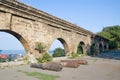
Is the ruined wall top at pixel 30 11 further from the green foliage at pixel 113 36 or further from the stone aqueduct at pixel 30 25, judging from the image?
the green foliage at pixel 113 36

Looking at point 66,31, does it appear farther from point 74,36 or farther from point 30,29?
point 30,29

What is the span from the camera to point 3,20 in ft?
31.7

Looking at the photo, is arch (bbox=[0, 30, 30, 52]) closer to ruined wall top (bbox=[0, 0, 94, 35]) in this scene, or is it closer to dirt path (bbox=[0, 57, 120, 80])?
ruined wall top (bbox=[0, 0, 94, 35])

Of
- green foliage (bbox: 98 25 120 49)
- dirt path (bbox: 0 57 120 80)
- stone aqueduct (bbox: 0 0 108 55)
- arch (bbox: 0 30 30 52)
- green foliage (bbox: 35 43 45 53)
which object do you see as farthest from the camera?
green foliage (bbox: 98 25 120 49)

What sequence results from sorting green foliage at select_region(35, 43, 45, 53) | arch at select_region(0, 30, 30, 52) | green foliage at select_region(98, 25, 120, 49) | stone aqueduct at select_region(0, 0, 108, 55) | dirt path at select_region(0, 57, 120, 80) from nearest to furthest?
1. dirt path at select_region(0, 57, 120, 80)
2. stone aqueduct at select_region(0, 0, 108, 55)
3. arch at select_region(0, 30, 30, 52)
4. green foliage at select_region(35, 43, 45, 53)
5. green foliage at select_region(98, 25, 120, 49)

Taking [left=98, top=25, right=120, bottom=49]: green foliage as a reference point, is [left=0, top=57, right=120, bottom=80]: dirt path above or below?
below

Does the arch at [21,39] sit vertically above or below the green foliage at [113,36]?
below

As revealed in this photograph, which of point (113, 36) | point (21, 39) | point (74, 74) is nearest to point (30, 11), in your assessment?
point (21, 39)

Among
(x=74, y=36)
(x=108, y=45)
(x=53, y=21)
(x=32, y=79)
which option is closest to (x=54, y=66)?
(x=32, y=79)

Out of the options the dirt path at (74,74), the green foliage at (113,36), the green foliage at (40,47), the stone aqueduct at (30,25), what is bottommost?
the dirt path at (74,74)

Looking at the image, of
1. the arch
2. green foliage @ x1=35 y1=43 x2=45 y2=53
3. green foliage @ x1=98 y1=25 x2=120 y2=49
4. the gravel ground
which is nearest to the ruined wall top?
the arch

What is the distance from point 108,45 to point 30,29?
1488 inches

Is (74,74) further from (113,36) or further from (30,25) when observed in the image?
(113,36)

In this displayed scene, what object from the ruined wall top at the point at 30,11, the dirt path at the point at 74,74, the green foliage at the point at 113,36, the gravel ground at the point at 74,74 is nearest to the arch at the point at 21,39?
the ruined wall top at the point at 30,11
